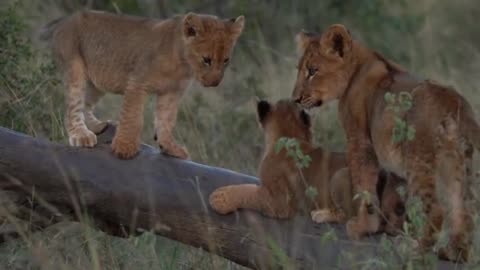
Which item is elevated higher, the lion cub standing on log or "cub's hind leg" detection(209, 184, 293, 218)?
the lion cub standing on log

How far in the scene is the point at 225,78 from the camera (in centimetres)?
1157

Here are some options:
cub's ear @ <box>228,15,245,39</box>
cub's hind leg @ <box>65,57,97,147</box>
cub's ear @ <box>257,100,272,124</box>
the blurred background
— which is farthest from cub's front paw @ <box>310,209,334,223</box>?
cub's hind leg @ <box>65,57,97,147</box>

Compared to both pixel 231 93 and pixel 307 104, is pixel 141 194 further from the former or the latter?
pixel 231 93

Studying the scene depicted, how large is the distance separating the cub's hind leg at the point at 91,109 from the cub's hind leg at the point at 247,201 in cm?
112

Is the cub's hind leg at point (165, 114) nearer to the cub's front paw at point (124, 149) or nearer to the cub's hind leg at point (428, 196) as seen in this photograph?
the cub's front paw at point (124, 149)

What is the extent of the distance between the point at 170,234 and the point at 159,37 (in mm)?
1333

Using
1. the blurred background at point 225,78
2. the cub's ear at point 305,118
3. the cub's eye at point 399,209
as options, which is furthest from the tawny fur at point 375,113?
the blurred background at point 225,78

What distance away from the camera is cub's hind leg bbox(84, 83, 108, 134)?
729 cm

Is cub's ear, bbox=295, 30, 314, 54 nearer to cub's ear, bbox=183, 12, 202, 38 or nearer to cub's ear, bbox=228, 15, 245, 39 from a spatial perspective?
cub's ear, bbox=228, 15, 245, 39

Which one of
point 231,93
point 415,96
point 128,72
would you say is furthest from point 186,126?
point 415,96

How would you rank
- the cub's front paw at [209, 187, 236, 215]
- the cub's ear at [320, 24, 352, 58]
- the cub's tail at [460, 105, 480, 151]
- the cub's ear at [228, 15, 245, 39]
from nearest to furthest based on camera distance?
the cub's tail at [460, 105, 480, 151], the cub's front paw at [209, 187, 236, 215], the cub's ear at [320, 24, 352, 58], the cub's ear at [228, 15, 245, 39]

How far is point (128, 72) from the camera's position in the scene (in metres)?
7.23

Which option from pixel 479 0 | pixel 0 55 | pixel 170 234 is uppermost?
pixel 479 0

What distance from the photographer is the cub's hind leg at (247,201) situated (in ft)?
20.8
